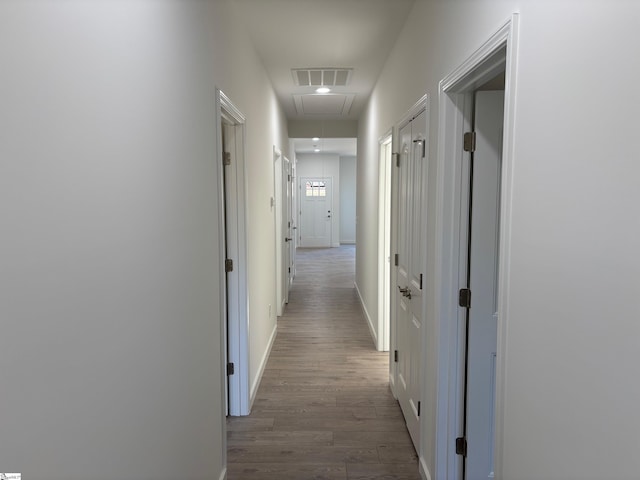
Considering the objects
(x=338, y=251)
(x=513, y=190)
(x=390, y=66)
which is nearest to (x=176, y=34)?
(x=513, y=190)

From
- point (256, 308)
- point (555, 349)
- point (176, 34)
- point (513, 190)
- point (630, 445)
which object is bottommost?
point (256, 308)

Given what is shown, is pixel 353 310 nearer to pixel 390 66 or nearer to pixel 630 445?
pixel 390 66

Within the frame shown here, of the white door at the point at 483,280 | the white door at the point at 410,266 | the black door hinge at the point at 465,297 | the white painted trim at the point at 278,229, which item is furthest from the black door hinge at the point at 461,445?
the white painted trim at the point at 278,229

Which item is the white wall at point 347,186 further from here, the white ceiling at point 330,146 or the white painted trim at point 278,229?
the white painted trim at point 278,229

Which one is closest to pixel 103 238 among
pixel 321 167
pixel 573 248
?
pixel 573 248

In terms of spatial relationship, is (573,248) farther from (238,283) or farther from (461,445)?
(238,283)

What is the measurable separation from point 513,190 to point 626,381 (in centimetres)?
60

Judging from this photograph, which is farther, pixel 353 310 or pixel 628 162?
pixel 353 310

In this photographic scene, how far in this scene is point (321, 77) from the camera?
4.29 meters

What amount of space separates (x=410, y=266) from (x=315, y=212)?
10.1 meters

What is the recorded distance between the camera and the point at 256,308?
11.8 feet

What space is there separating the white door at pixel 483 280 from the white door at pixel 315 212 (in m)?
10.8

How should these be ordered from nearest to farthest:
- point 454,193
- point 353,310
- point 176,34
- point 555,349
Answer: point 555,349, point 176,34, point 454,193, point 353,310

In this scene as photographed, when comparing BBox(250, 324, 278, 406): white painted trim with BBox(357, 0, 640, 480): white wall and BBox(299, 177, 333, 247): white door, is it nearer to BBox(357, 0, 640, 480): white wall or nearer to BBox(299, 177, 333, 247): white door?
BBox(357, 0, 640, 480): white wall
